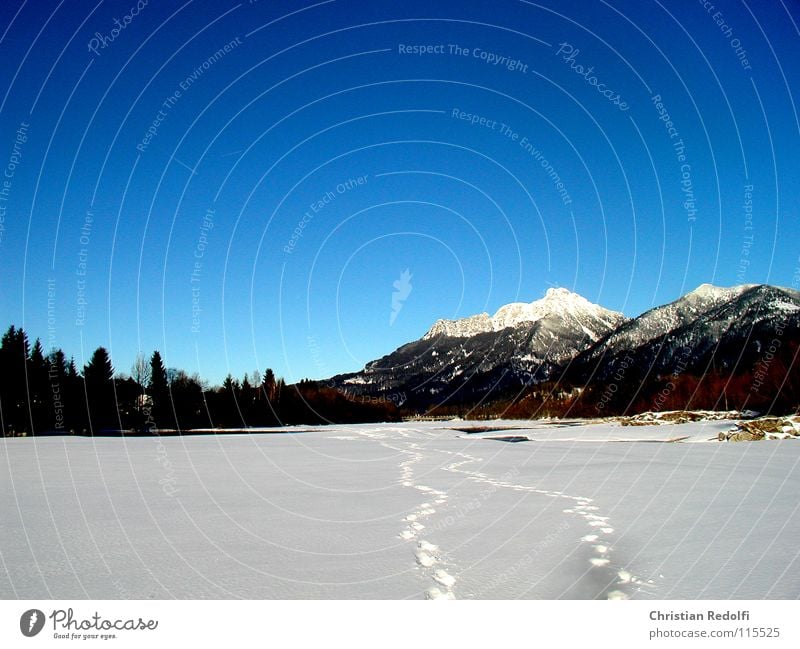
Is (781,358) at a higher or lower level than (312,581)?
higher

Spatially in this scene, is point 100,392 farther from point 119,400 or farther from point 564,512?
point 564,512

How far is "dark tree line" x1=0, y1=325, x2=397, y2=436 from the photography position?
56781 mm

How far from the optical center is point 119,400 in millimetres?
70562

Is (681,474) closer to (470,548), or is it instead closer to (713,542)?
(713,542)

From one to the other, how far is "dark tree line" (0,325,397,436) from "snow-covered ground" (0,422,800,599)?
36681 mm

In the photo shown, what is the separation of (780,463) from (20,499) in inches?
939

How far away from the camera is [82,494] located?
39.1ft

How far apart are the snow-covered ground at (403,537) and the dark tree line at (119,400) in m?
36.7

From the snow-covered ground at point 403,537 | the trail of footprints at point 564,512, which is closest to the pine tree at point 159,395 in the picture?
the snow-covered ground at point 403,537

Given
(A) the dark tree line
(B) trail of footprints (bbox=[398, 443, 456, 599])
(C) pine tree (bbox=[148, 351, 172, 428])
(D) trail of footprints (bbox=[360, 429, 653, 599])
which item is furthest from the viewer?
(C) pine tree (bbox=[148, 351, 172, 428])

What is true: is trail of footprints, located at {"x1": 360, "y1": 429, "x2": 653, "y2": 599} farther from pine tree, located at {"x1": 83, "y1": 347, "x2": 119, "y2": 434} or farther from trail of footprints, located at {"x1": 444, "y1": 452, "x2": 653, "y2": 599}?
pine tree, located at {"x1": 83, "y1": 347, "x2": 119, "y2": 434}

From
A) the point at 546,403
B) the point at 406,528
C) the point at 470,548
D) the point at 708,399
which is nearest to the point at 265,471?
the point at 406,528

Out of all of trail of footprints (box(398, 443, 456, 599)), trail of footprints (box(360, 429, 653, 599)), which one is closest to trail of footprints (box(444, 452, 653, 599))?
trail of footprints (box(360, 429, 653, 599))

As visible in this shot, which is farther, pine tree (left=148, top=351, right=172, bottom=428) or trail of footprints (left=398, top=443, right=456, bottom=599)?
pine tree (left=148, top=351, right=172, bottom=428)
